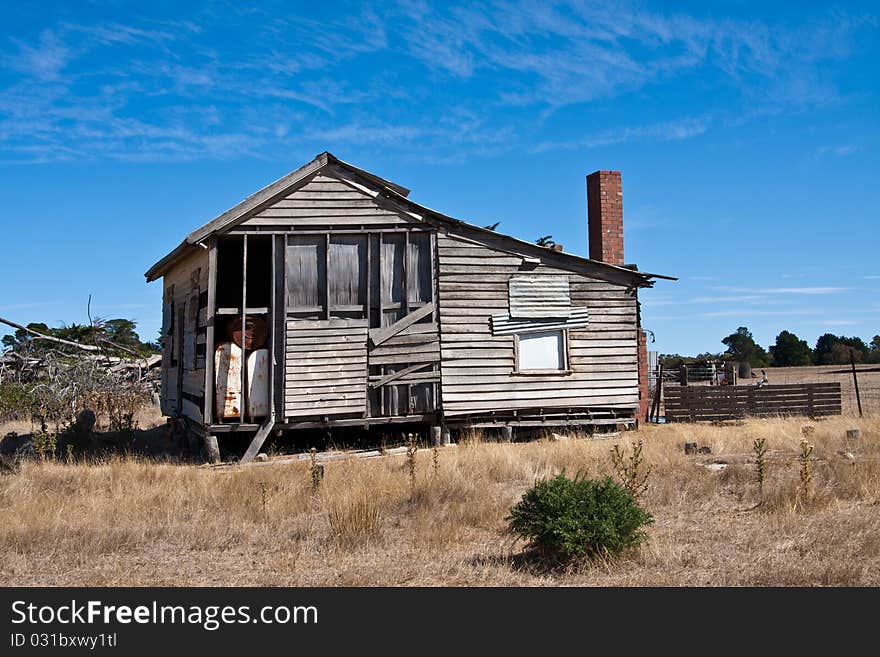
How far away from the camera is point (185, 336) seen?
1798 centimetres

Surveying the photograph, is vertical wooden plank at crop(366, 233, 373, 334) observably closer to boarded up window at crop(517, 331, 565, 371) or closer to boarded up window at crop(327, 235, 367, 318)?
boarded up window at crop(327, 235, 367, 318)

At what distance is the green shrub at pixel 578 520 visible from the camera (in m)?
7.79

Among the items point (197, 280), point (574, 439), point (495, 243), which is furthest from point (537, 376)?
point (197, 280)

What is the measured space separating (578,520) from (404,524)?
8.75ft

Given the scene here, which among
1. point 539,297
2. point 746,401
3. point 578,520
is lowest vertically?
point 578,520

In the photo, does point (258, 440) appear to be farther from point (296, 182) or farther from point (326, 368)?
point (296, 182)

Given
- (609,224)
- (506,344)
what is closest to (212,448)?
(506,344)

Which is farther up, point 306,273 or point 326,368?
point 306,273

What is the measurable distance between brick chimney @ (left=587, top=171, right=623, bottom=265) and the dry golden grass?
6802 millimetres

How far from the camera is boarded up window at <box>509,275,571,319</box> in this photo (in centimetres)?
1720

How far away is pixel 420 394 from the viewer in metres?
16.7

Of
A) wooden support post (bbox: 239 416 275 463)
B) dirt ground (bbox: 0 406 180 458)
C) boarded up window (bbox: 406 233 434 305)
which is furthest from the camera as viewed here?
dirt ground (bbox: 0 406 180 458)

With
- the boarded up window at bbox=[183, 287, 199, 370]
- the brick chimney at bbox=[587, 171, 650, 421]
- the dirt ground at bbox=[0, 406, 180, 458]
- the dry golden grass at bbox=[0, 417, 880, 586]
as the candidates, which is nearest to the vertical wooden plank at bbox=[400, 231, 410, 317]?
the dry golden grass at bbox=[0, 417, 880, 586]

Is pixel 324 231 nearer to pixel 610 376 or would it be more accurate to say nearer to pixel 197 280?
pixel 197 280
